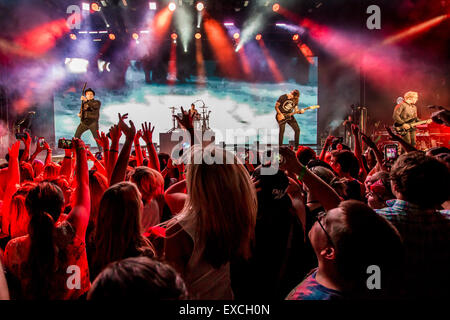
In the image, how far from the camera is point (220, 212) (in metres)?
1.16

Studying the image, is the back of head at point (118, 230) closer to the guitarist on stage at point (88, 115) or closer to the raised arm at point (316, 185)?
the raised arm at point (316, 185)

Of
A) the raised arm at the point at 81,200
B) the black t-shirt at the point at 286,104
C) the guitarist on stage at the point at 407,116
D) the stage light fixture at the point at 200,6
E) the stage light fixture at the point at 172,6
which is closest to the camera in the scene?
the raised arm at the point at 81,200

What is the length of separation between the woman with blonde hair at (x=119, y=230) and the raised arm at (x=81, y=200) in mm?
166

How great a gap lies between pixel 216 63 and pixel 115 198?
435 inches

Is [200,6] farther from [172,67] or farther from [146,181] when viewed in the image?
[146,181]

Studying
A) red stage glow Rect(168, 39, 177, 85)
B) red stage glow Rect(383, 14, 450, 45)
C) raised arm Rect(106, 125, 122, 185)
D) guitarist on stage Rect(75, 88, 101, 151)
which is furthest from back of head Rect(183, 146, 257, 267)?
red stage glow Rect(168, 39, 177, 85)

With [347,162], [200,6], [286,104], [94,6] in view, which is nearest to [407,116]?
[286,104]

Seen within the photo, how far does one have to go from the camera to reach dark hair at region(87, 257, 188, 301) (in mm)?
670

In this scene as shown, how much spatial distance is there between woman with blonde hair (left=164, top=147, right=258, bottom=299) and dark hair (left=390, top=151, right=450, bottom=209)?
0.66 metres

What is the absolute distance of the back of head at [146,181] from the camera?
183cm

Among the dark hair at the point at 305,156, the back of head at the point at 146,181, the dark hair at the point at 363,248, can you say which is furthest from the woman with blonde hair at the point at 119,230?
the dark hair at the point at 305,156

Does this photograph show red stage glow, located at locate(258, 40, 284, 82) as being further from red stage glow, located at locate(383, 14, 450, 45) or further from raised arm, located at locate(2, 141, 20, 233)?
raised arm, located at locate(2, 141, 20, 233)
